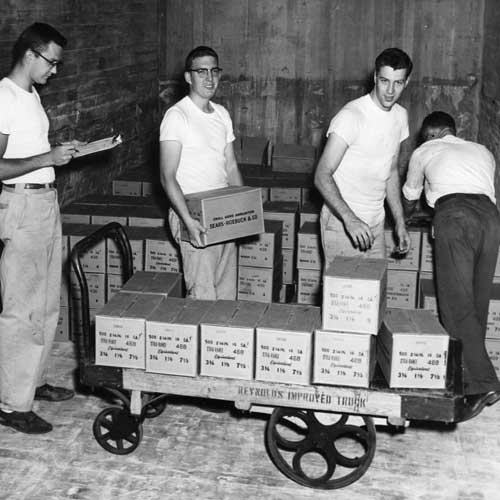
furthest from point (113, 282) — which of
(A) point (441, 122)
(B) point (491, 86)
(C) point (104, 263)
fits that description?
(B) point (491, 86)

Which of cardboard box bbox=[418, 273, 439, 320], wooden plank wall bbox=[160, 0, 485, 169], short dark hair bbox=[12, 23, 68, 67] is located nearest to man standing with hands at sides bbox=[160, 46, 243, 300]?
short dark hair bbox=[12, 23, 68, 67]

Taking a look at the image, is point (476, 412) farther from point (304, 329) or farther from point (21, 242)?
point (21, 242)

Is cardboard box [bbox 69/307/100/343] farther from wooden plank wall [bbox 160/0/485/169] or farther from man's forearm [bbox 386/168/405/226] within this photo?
wooden plank wall [bbox 160/0/485/169]

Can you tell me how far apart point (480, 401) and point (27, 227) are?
250 centimetres

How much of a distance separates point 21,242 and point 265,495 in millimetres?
1760

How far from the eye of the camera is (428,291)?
538 centimetres

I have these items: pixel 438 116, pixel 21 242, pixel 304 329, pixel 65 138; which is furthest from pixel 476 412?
pixel 65 138

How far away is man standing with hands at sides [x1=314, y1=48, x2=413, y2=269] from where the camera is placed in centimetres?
457

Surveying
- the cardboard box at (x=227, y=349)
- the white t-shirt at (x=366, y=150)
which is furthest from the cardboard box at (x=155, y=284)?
the white t-shirt at (x=366, y=150)

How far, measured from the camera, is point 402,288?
5.79m

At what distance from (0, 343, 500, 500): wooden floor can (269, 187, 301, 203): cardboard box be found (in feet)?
9.03

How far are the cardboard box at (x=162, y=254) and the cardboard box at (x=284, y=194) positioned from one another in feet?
5.14

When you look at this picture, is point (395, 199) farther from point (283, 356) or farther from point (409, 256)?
point (283, 356)

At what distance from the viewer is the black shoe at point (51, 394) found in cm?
496
